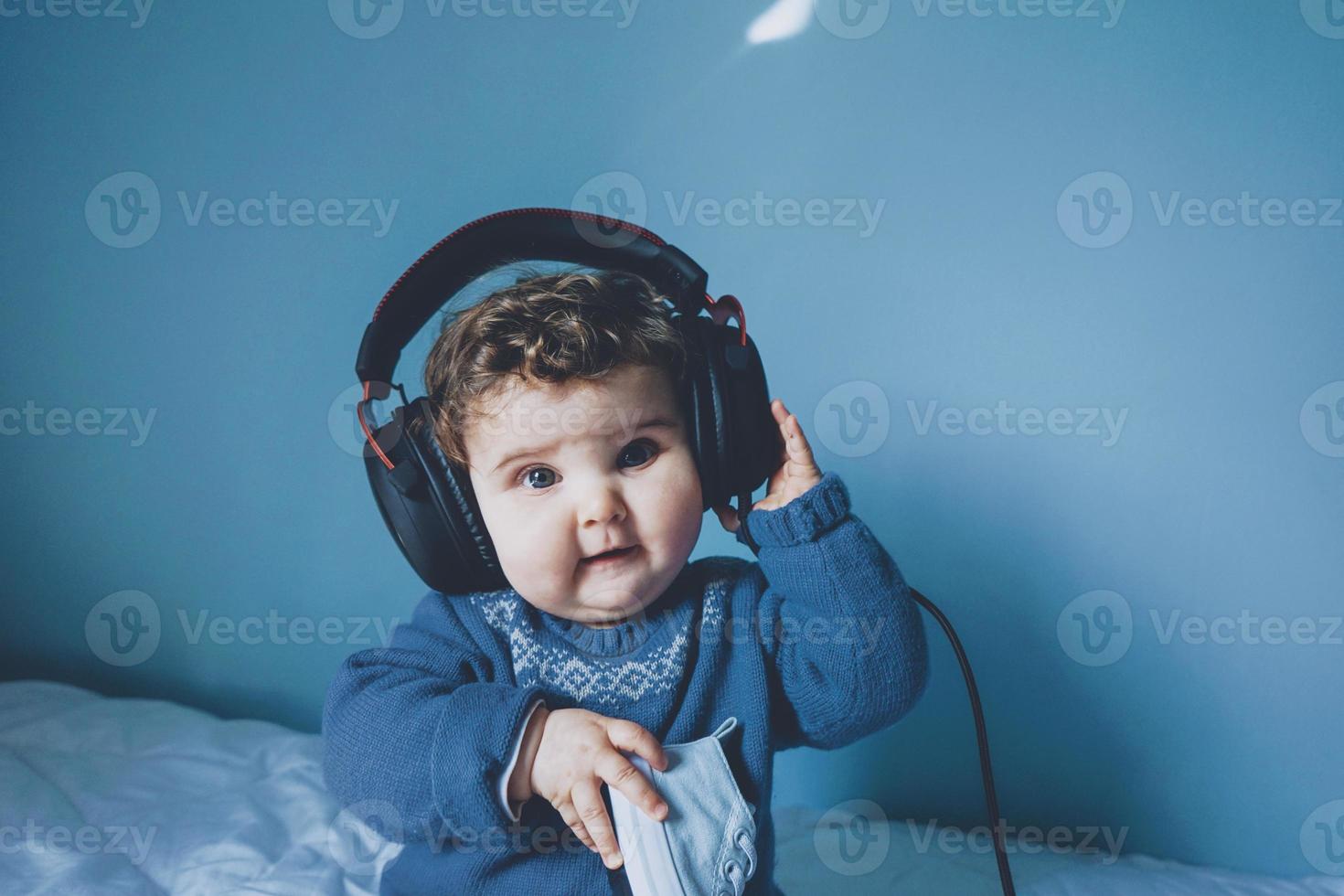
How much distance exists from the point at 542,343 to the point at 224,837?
729mm

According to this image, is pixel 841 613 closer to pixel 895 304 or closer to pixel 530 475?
pixel 530 475

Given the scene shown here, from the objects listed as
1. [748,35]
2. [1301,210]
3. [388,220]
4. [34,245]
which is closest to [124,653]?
[34,245]

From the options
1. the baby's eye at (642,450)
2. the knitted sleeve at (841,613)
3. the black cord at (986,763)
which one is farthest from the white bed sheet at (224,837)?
the baby's eye at (642,450)

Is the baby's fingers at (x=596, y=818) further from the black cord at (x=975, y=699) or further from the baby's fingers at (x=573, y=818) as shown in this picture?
the black cord at (x=975, y=699)

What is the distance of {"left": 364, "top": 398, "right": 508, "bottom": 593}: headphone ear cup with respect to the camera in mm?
723

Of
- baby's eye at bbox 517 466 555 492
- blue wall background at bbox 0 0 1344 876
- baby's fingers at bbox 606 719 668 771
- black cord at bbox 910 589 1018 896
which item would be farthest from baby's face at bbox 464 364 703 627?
blue wall background at bbox 0 0 1344 876

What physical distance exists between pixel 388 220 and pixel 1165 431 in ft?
3.42

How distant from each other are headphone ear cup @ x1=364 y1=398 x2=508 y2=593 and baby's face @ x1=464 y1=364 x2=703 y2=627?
2 cm

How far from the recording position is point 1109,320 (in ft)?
3.72

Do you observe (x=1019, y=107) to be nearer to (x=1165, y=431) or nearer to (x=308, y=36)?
(x=1165, y=431)

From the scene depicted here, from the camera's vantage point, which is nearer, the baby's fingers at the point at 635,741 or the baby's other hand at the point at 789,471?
the baby's fingers at the point at 635,741

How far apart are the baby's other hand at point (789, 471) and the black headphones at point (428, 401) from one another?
0.01m

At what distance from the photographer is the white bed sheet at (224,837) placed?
982 mm

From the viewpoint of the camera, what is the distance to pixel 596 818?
2.13ft
